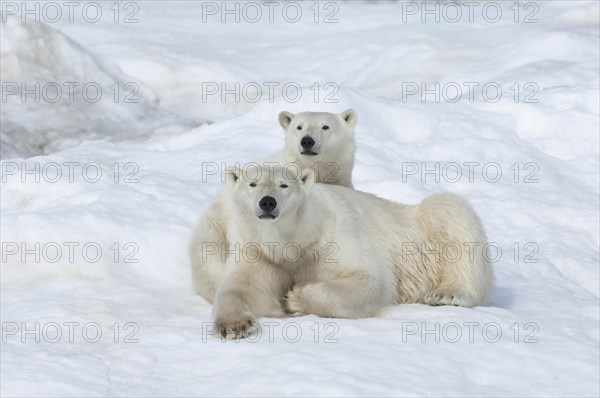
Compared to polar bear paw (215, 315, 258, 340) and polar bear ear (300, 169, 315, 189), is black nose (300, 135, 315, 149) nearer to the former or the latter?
polar bear ear (300, 169, 315, 189)

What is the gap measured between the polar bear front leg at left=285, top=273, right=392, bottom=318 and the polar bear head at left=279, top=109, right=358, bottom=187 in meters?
1.57

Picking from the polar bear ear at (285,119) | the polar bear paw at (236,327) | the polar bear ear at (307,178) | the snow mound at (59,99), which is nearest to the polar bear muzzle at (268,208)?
the polar bear ear at (307,178)

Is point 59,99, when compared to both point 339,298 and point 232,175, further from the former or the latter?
point 339,298

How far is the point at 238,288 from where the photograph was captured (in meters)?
5.60

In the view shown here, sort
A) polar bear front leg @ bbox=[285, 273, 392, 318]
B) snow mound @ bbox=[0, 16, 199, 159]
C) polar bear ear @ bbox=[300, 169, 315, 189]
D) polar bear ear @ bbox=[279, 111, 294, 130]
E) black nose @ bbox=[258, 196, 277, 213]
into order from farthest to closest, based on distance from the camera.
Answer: snow mound @ bbox=[0, 16, 199, 159]
polar bear ear @ bbox=[279, 111, 294, 130]
polar bear ear @ bbox=[300, 169, 315, 189]
polar bear front leg @ bbox=[285, 273, 392, 318]
black nose @ bbox=[258, 196, 277, 213]

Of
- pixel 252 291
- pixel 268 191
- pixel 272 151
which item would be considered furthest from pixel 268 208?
pixel 272 151

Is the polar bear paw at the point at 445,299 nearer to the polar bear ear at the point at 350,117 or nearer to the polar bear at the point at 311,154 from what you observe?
the polar bear at the point at 311,154

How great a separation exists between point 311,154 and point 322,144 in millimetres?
129

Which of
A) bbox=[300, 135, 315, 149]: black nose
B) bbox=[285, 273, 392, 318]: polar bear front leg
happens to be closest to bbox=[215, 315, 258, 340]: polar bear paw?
bbox=[285, 273, 392, 318]: polar bear front leg

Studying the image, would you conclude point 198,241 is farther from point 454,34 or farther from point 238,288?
point 454,34

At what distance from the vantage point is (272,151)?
9164 millimetres

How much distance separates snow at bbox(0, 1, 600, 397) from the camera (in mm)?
4785

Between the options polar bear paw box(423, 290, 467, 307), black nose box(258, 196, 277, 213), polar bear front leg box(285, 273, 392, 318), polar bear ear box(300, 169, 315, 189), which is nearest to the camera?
black nose box(258, 196, 277, 213)

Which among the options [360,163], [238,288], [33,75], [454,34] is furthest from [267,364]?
[454,34]
